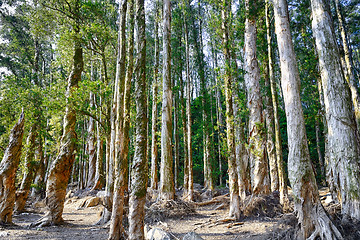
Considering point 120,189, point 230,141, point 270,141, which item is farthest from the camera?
point 270,141

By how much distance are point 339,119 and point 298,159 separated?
1.59 metres

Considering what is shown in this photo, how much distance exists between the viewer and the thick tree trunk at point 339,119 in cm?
504

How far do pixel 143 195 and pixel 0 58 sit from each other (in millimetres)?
22936

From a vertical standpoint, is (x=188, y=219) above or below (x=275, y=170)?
below

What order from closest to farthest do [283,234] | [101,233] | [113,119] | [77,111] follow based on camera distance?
[283,234], [101,233], [113,119], [77,111]

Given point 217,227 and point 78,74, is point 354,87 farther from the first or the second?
point 78,74

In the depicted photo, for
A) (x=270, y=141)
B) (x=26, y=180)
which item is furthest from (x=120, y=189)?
(x=26, y=180)

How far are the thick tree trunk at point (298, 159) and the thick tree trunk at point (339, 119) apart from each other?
97cm

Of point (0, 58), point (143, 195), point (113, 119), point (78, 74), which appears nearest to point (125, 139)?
point (143, 195)

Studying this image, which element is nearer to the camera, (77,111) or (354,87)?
(77,111)

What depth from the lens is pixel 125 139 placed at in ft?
17.7

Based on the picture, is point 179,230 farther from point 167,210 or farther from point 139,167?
point 139,167

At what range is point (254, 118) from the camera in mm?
8766

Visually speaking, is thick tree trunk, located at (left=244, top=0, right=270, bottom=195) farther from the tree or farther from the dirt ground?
the tree
